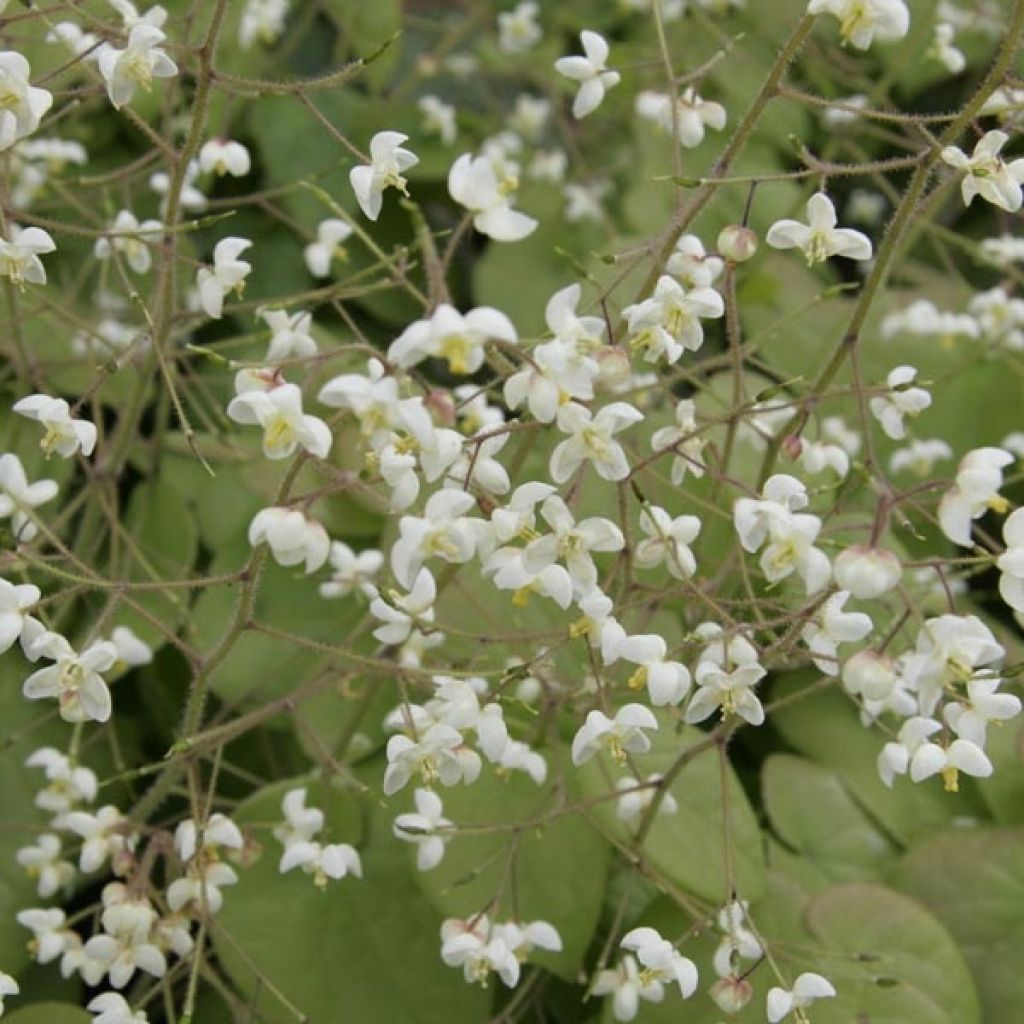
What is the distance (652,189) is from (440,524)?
1314 millimetres

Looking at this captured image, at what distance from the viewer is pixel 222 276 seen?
1101 millimetres

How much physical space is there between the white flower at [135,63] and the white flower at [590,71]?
35 centimetres

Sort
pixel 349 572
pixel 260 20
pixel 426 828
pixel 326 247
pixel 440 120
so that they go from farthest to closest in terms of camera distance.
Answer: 1. pixel 440 120
2. pixel 260 20
3. pixel 326 247
4. pixel 349 572
5. pixel 426 828

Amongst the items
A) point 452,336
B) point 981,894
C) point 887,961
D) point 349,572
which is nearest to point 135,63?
point 452,336

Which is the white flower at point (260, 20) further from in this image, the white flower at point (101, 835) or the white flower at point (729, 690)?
the white flower at point (729, 690)

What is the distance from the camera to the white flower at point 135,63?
3.25 feet

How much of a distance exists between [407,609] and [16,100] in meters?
0.47

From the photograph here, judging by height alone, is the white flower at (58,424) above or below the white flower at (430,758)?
above

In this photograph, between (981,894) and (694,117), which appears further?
(981,894)

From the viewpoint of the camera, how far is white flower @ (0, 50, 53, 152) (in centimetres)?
94

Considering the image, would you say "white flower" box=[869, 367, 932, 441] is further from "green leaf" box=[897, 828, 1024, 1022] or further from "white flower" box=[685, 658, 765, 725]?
"green leaf" box=[897, 828, 1024, 1022]

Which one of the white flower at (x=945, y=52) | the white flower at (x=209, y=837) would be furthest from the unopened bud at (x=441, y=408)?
the white flower at (x=945, y=52)

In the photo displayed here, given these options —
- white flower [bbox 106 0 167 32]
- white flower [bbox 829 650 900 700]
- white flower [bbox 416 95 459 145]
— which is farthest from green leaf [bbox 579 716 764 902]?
white flower [bbox 416 95 459 145]

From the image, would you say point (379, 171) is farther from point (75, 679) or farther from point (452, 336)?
point (75, 679)
